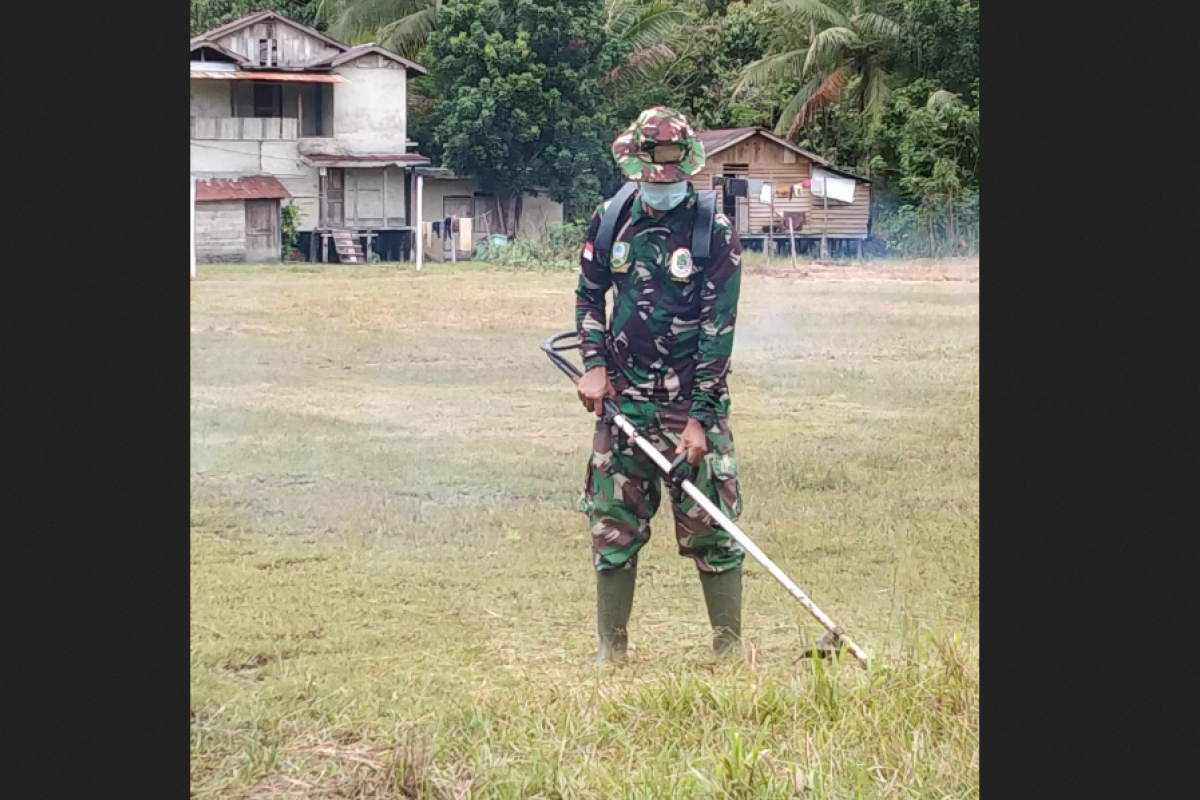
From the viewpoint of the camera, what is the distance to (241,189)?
312 inches

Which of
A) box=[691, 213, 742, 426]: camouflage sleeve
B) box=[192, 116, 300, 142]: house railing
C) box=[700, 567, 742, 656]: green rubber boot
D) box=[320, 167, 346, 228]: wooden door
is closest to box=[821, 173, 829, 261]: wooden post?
box=[691, 213, 742, 426]: camouflage sleeve

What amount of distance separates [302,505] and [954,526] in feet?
8.40

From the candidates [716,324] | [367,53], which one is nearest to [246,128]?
[367,53]

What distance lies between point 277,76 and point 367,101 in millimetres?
362

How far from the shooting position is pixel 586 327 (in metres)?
7.54

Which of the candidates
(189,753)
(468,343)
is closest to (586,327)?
(468,343)

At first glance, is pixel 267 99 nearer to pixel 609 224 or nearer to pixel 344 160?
pixel 344 160

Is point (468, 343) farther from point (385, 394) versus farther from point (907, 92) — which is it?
point (907, 92)

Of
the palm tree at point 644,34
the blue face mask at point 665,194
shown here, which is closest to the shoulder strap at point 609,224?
the blue face mask at point 665,194

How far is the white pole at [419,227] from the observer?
8125mm

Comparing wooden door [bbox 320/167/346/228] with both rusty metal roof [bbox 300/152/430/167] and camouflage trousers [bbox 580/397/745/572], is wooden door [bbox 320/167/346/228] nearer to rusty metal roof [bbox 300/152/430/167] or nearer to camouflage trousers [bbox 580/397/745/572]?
rusty metal roof [bbox 300/152/430/167]

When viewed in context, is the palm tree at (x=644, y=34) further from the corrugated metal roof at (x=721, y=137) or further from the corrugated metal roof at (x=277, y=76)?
the corrugated metal roof at (x=277, y=76)

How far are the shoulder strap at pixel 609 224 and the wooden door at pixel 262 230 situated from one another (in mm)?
1336

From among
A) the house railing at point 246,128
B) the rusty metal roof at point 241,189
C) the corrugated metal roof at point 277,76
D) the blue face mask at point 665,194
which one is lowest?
the blue face mask at point 665,194
